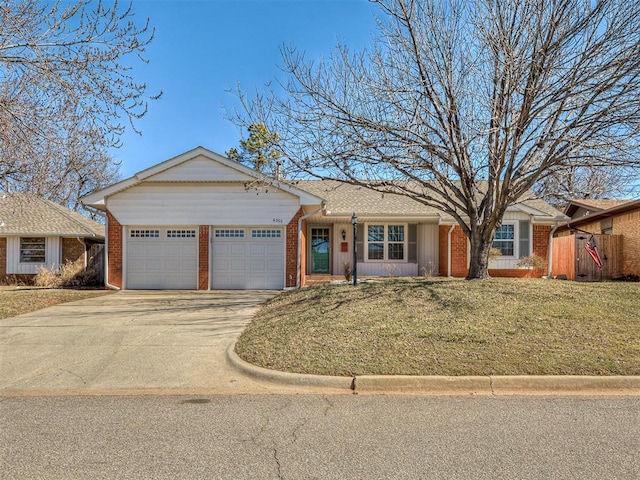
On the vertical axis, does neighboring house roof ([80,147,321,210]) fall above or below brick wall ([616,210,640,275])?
above

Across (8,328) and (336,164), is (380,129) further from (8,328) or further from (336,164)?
(8,328)

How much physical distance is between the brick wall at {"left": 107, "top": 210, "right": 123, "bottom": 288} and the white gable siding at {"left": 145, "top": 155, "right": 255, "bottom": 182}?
2.06m

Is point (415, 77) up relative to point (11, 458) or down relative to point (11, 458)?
up

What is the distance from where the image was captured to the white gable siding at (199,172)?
50.4 feet

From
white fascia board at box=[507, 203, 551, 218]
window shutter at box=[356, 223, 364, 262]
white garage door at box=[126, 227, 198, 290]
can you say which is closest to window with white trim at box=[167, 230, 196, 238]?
white garage door at box=[126, 227, 198, 290]

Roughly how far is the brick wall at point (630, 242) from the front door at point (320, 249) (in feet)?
38.5

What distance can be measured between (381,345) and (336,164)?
16.4 feet

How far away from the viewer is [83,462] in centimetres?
362

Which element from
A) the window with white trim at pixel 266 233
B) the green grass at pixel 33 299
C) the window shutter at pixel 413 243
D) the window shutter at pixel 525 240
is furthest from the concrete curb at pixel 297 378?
the window shutter at pixel 525 240

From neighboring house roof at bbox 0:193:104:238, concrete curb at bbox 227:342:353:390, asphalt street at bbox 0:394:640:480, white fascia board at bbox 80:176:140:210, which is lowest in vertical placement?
asphalt street at bbox 0:394:640:480

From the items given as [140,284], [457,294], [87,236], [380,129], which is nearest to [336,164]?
[380,129]

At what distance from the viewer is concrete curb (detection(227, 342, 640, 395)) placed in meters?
5.34

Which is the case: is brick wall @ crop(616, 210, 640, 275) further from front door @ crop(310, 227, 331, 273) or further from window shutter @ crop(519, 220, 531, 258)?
front door @ crop(310, 227, 331, 273)

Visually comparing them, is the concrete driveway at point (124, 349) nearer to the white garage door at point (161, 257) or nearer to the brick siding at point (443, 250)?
the white garage door at point (161, 257)
